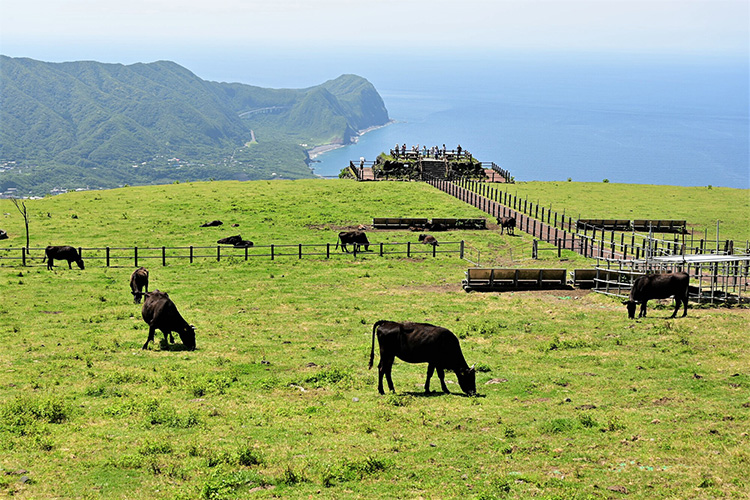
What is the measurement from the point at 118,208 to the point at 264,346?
42.1 meters

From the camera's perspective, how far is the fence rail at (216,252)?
41.3 metres

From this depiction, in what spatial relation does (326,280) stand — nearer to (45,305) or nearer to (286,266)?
(286,266)

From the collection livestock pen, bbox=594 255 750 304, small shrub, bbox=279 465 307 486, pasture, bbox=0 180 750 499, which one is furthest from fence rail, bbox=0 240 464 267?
small shrub, bbox=279 465 307 486

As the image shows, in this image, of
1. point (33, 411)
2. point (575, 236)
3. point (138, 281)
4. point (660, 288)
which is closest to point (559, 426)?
point (33, 411)

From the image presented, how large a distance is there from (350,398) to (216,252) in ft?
91.6

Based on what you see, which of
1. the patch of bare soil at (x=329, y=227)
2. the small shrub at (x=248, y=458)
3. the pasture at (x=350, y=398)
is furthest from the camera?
the patch of bare soil at (x=329, y=227)

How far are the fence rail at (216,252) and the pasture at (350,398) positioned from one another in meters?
4.39

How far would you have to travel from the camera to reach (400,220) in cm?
5306

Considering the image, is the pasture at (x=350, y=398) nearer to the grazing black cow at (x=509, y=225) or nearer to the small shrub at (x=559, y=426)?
the small shrub at (x=559, y=426)

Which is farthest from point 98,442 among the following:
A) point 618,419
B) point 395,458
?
point 618,419

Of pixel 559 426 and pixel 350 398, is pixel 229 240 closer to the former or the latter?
pixel 350 398

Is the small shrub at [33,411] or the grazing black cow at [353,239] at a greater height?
the grazing black cow at [353,239]

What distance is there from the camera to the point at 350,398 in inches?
699

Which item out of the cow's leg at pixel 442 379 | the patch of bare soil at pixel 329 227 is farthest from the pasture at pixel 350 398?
the patch of bare soil at pixel 329 227
